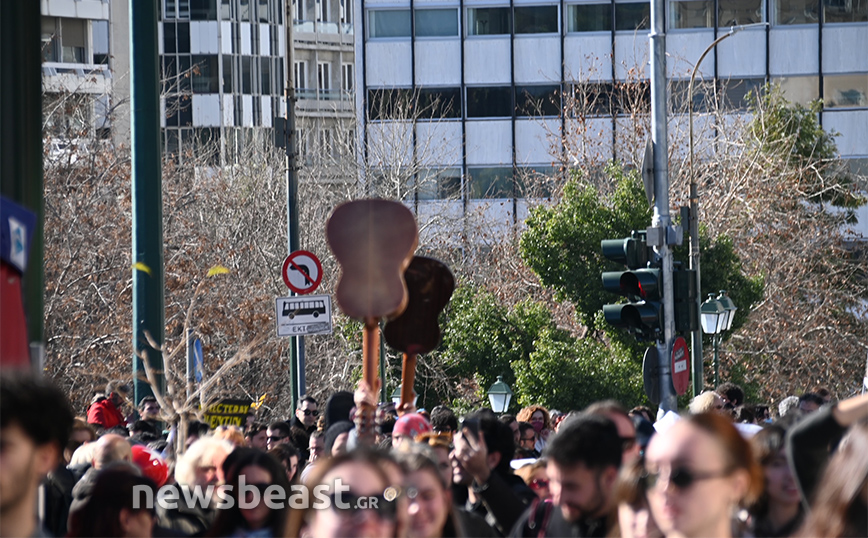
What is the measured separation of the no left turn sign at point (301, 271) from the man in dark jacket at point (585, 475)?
37.0ft

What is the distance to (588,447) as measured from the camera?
5.11m

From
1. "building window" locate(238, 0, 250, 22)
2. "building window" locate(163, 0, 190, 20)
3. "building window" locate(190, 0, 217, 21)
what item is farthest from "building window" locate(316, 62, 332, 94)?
"building window" locate(163, 0, 190, 20)

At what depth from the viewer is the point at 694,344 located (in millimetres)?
18438

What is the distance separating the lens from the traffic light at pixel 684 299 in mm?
14984

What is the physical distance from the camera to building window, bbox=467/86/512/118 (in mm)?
48188

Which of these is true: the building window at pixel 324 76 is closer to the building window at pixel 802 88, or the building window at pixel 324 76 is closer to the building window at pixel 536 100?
the building window at pixel 536 100

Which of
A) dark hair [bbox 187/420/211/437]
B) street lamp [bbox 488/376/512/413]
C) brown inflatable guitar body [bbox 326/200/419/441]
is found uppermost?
brown inflatable guitar body [bbox 326/200/419/441]

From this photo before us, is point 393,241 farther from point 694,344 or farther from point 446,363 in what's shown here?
point 446,363

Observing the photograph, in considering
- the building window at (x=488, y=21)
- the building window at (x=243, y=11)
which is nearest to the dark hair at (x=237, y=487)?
the building window at (x=488, y=21)

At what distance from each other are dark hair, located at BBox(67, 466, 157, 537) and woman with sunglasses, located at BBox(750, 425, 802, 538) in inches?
95.3

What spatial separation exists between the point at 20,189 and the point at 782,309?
1126 inches

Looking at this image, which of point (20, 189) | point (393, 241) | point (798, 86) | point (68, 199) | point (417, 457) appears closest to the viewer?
point (417, 457)

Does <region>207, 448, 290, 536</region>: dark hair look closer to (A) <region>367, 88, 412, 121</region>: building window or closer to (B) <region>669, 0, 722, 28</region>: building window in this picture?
(A) <region>367, 88, 412, 121</region>: building window

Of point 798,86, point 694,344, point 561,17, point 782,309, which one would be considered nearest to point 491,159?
point 561,17
